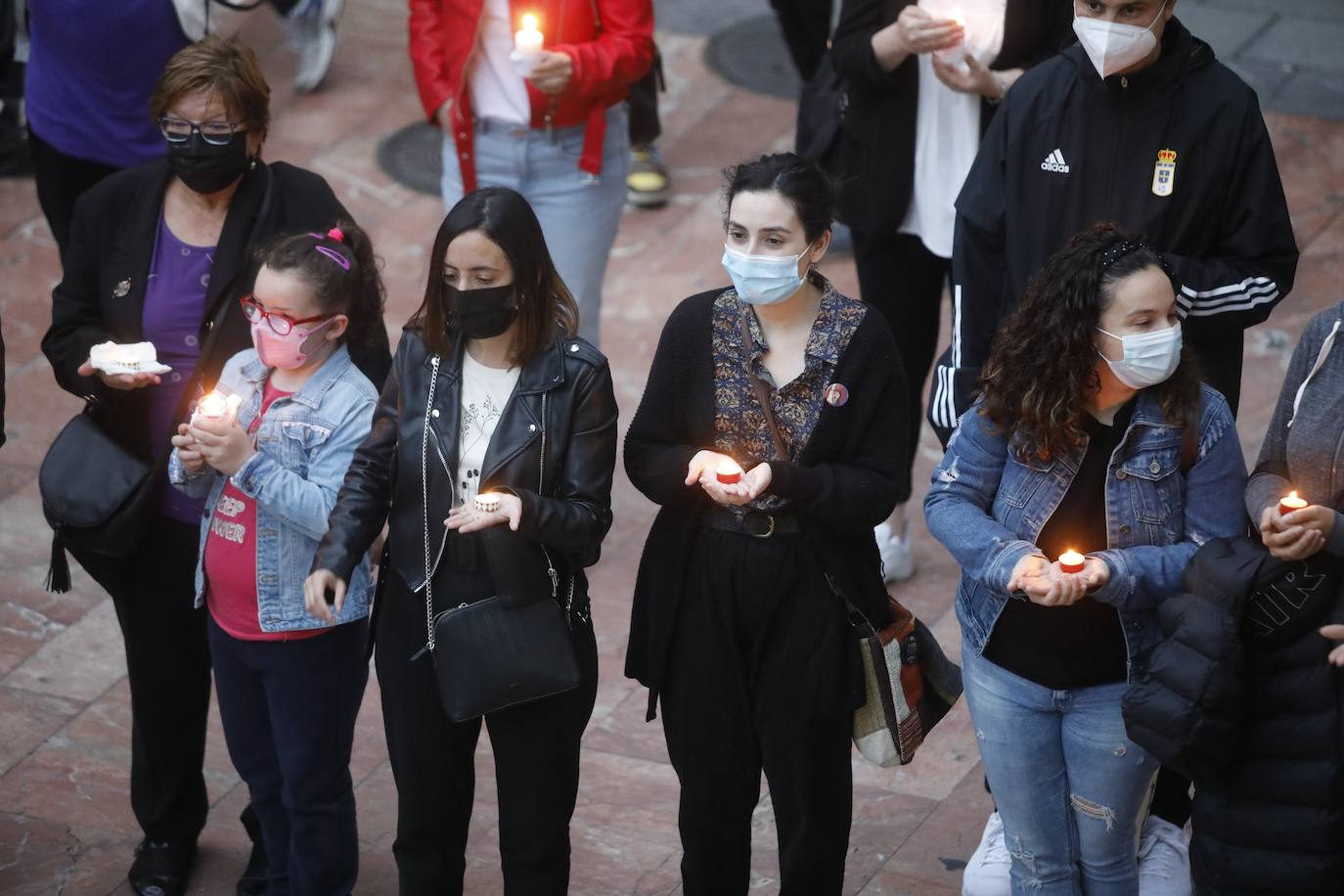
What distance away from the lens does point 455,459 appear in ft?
13.6

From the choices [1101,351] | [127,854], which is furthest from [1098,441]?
[127,854]

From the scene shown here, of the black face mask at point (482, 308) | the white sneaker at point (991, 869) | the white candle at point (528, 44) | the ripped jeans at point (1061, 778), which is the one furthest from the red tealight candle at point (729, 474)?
the white candle at point (528, 44)

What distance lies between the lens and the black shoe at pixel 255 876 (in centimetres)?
505

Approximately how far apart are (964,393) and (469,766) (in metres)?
1.54

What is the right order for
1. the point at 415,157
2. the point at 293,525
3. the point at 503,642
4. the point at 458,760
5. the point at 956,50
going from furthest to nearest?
the point at 415,157, the point at 956,50, the point at 293,525, the point at 458,760, the point at 503,642

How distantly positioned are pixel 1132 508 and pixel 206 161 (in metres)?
2.37

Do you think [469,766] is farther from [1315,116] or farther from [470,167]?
[1315,116]

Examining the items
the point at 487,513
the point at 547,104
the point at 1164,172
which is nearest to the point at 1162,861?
the point at 1164,172

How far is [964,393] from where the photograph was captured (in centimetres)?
476

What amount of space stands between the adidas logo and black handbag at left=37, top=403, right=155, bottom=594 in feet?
7.61

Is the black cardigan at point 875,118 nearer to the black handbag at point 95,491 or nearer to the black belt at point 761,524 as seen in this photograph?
the black belt at point 761,524

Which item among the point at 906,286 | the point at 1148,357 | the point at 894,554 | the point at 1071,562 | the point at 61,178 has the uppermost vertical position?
the point at 1148,357

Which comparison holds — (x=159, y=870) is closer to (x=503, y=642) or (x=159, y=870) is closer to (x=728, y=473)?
(x=503, y=642)

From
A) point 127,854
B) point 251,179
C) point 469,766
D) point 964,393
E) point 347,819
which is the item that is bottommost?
point 127,854
